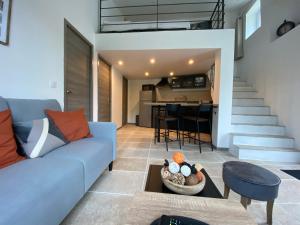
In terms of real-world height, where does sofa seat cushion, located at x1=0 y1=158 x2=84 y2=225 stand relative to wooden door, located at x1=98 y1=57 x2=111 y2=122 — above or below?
below

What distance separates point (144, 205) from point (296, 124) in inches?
137

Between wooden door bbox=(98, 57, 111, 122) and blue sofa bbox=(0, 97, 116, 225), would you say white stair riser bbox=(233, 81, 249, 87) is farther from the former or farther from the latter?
blue sofa bbox=(0, 97, 116, 225)

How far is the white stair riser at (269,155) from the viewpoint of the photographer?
2932 millimetres

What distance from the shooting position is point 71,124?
1.99 metres

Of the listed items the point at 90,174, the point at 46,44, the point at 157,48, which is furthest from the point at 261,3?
the point at 90,174

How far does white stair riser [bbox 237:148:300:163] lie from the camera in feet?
9.62

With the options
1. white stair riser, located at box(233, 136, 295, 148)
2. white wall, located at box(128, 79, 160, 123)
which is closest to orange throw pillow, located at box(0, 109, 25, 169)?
white stair riser, located at box(233, 136, 295, 148)

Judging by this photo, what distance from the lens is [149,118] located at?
261 inches

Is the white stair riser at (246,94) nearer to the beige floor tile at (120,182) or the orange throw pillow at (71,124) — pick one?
the beige floor tile at (120,182)

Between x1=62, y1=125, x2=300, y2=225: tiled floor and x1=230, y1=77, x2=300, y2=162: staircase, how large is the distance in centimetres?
20

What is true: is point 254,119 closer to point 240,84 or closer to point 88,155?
point 240,84

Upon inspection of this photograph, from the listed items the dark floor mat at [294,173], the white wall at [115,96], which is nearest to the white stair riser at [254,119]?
the dark floor mat at [294,173]

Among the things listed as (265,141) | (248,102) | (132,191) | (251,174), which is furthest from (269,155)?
(132,191)

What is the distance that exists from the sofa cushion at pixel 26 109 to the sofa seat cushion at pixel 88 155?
47 cm
